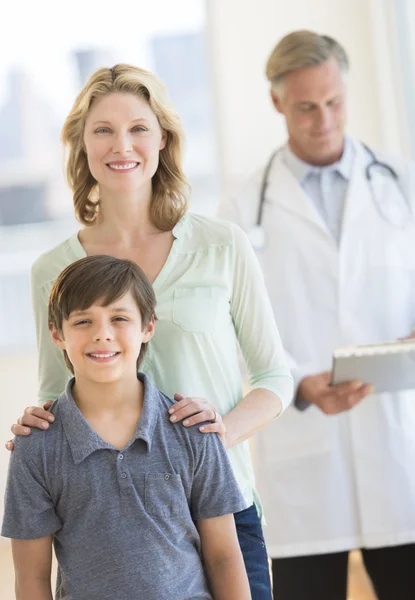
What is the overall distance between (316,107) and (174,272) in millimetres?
852

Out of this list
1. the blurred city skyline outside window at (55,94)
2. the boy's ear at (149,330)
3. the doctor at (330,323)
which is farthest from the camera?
the blurred city skyline outside window at (55,94)

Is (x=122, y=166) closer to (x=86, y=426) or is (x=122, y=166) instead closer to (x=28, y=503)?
(x=86, y=426)

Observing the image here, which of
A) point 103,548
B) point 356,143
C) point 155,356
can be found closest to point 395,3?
point 356,143

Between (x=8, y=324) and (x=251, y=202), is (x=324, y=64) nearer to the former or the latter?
(x=251, y=202)

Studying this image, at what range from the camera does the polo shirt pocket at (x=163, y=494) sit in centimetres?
130

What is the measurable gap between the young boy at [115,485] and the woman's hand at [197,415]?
2 centimetres

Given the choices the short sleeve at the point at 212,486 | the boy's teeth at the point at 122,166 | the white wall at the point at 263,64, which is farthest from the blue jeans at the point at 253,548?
the white wall at the point at 263,64

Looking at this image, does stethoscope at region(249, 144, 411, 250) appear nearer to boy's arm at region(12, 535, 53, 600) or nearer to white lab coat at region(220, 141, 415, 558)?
white lab coat at region(220, 141, 415, 558)

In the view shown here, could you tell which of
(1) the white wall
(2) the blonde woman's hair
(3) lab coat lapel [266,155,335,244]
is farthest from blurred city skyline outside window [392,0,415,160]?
(2) the blonde woman's hair

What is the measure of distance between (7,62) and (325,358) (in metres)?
2.65

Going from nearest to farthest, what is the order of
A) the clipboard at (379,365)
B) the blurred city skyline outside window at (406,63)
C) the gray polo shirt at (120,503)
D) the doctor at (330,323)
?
the gray polo shirt at (120,503), the clipboard at (379,365), the doctor at (330,323), the blurred city skyline outside window at (406,63)

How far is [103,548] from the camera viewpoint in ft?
4.22

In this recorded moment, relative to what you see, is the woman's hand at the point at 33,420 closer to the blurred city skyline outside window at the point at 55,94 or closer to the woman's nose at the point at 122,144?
the woman's nose at the point at 122,144

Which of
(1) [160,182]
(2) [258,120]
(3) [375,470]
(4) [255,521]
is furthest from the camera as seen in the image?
(2) [258,120]
